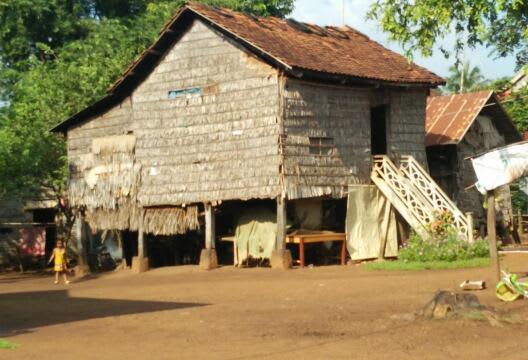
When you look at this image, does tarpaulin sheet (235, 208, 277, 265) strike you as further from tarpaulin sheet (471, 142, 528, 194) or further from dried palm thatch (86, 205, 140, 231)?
tarpaulin sheet (471, 142, 528, 194)

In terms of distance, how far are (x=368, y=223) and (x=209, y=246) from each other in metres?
4.16

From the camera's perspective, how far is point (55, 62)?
110ft

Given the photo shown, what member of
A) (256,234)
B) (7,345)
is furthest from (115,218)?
(7,345)

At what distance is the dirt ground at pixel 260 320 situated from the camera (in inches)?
378

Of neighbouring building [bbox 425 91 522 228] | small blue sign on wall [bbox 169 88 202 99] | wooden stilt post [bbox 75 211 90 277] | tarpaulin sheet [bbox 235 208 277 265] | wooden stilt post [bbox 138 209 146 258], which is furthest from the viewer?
neighbouring building [bbox 425 91 522 228]

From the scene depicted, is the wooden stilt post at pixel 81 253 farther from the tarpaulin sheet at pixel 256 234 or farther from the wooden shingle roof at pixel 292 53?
the tarpaulin sheet at pixel 256 234

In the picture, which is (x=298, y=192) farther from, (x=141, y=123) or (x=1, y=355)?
(x=1, y=355)

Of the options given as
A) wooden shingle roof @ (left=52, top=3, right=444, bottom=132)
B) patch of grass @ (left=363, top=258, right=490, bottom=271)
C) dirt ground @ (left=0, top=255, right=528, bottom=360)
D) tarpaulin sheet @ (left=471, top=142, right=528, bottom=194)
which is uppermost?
wooden shingle roof @ (left=52, top=3, right=444, bottom=132)

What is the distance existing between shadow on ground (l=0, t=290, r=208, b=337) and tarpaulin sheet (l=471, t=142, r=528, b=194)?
212 inches

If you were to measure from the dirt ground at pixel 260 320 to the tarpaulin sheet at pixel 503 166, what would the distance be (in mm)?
1819

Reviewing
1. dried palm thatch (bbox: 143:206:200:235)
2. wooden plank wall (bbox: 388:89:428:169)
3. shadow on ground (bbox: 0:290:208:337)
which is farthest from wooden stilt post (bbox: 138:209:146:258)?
wooden plank wall (bbox: 388:89:428:169)

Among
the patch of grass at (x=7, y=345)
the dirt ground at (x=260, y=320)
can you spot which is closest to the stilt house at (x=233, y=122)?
the dirt ground at (x=260, y=320)

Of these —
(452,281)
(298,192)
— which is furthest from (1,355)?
(298,192)

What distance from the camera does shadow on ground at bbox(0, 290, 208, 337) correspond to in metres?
13.3
